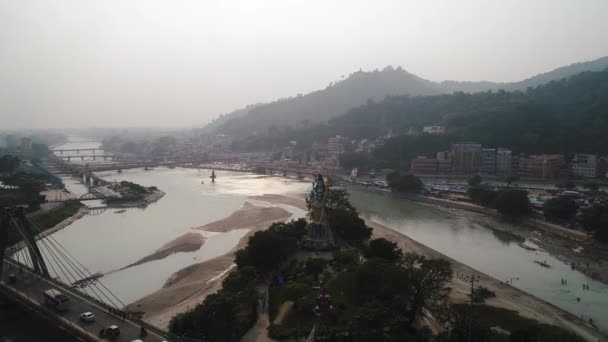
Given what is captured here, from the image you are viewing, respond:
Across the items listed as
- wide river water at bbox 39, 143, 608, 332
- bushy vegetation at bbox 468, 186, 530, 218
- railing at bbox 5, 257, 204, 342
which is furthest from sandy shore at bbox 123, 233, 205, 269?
bushy vegetation at bbox 468, 186, 530, 218

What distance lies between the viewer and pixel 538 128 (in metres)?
52.0

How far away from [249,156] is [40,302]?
210 feet

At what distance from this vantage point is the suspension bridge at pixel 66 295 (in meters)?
10.2

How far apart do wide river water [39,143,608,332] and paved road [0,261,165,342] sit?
118 inches

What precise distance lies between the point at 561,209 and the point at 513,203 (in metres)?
2.95

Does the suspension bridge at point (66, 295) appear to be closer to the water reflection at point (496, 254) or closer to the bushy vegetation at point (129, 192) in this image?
the water reflection at point (496, 254)

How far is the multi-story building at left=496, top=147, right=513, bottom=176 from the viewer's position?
4716cm

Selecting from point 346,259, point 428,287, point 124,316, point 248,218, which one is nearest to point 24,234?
point 124,316

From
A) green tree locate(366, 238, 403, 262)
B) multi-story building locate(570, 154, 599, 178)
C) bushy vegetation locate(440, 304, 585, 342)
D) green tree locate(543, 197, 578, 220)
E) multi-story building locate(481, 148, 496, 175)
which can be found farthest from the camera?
multi-story building locate(481, 148, 496, 175)

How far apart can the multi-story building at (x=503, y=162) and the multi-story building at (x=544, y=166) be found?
1.88 metres

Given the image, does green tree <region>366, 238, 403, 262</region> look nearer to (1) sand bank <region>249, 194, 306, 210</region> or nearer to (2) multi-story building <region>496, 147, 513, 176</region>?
(1) sand bank <region>249, 194, 306, 210</region>

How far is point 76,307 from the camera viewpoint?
37.6 feet

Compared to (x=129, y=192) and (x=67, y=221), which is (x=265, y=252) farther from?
(x=129, y=192)

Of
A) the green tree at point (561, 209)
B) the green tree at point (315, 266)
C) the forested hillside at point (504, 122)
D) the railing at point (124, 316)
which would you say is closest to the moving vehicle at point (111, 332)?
the railing at point (124, 316)
